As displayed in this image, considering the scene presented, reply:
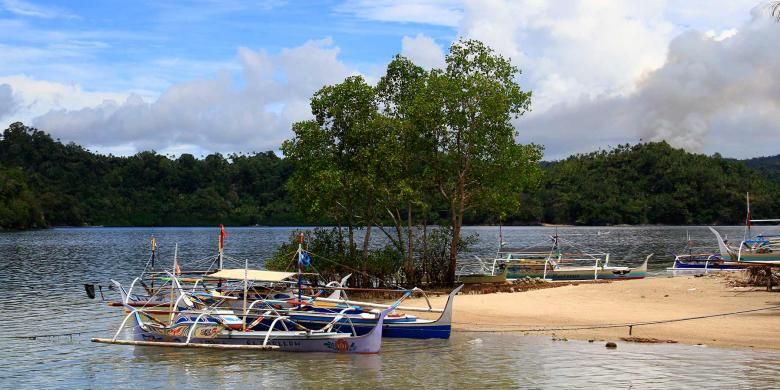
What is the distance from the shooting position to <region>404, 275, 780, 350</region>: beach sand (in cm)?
2753

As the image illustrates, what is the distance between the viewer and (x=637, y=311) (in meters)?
32.9

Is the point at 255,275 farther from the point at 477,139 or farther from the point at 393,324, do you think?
the point at 477,139

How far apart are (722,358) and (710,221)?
A: 563 ft

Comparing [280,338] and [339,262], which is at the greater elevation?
[339,262]

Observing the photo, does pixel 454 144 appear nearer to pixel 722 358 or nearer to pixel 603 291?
pixel 603 291

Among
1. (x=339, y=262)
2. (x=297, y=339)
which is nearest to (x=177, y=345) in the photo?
(x=297, y=339)

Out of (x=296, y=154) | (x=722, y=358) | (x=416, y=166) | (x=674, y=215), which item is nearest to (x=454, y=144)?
(x=416, y=166)

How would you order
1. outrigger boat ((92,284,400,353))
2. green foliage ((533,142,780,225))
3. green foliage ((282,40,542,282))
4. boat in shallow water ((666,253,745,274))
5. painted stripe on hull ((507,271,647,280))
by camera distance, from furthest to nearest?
1. green foliage ((533,142,780,225))
2. boat in shallow water ((666,253,745,274))
3. painted stripe on hull ((507,271,647,280))
4. green foliage ((282,40,542,282))
5. outrigger boat ((92,284,400,353))

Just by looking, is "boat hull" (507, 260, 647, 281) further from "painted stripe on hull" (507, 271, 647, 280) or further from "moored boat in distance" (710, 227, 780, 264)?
"moored boat in distance" (710, 227, 780, 264)

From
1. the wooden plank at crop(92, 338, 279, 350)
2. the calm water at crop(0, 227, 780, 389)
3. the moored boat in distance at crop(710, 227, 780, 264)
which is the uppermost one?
the moored boat in distance at crop(710, 227, 780, 264)

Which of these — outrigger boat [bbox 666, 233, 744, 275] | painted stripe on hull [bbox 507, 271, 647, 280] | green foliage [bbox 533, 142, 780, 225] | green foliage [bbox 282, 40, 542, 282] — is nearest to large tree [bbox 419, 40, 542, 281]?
green foliage [bbox 282, 40, 542, 282]

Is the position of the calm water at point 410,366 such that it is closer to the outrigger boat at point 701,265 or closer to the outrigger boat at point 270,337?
the outrigger boat at point 270,337

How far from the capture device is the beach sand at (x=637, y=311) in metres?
27.5

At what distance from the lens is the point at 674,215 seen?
185m
